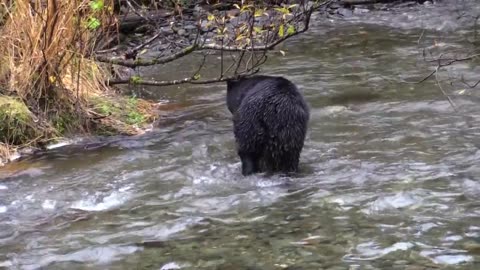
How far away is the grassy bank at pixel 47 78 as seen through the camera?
7.00 metres

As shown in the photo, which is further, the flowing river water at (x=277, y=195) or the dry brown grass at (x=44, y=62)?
the dry brown grass at (x=44, y=62)

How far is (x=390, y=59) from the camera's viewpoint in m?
9.70

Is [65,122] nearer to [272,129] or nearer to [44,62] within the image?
[44,62]

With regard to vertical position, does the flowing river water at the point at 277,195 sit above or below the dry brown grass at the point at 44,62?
below

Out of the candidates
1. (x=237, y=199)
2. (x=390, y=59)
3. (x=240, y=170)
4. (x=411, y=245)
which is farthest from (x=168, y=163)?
(x=390, y=59)

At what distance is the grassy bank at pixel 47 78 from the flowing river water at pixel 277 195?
1.57ft

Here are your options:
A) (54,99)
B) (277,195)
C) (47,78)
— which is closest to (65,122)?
(54,99)

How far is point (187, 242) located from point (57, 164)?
95.0 inches

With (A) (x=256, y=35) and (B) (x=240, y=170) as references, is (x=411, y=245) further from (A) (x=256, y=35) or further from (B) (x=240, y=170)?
(A) (x=256, y=35)

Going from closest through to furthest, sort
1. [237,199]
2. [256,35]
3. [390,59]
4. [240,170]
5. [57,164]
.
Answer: [237,199] → [240,170] → [57,164] → [256,35] → [390,59]

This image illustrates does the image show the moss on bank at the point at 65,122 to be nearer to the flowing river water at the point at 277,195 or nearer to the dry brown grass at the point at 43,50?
the dry brown grass at the point at 43,50

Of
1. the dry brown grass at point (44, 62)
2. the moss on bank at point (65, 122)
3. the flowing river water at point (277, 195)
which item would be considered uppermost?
the dry brown grass at point (44, 62)

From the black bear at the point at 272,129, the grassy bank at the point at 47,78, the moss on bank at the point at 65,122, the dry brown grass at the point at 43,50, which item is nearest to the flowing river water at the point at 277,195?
the black bear at the point at 272,129

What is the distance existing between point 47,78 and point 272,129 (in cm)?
271
